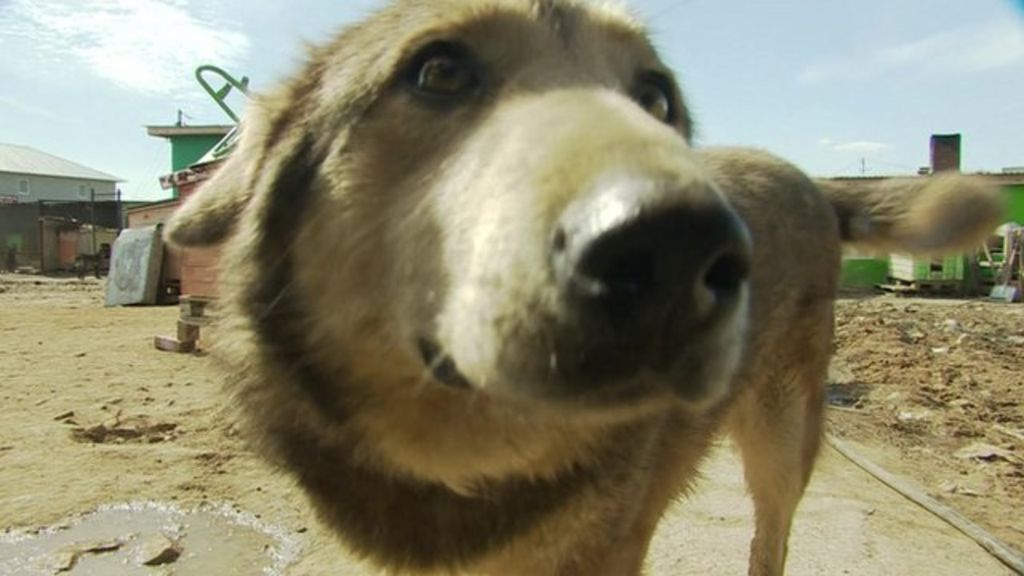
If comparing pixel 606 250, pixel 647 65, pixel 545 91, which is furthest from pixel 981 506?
pixel 606 250

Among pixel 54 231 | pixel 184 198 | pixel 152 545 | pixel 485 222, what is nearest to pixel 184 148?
pixel 54 231

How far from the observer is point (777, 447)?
145 inches

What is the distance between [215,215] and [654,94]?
154 cm

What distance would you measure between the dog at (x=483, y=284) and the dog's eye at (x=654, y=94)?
0.04 feet

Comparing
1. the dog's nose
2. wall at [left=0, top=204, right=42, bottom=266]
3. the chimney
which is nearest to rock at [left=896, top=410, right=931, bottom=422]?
the dog's nose

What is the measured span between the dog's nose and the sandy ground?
1832 millimetres

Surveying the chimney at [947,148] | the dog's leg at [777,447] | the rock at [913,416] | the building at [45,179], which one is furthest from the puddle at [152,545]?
the building at [45,179]

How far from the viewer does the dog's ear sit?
2674mm

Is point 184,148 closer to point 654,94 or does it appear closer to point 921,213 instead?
point 921,213

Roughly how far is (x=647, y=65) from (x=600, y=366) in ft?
4.27

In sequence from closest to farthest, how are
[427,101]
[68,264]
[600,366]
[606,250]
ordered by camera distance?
[606,250]
[600,366]
[427,101]
[68,264]

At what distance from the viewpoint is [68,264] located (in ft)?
101

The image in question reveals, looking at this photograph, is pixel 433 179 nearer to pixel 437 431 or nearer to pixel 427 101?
pixel 427 101

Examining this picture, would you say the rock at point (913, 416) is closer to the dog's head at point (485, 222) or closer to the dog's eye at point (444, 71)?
the dog's head at point (485, 222)
